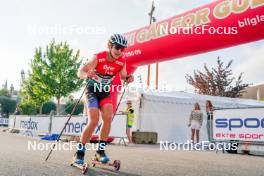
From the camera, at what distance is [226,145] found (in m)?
10.5

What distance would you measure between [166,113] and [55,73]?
20625 mm

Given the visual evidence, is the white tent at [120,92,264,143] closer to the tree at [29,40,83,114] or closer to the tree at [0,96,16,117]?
the tree at [29,40,83,114]

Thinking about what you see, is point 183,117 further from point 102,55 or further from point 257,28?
point 102,55

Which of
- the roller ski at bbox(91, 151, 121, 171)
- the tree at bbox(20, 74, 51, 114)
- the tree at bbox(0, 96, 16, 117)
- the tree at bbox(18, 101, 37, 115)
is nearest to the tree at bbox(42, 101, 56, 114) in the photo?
the tree at bbox(18, 101, 37, 115)

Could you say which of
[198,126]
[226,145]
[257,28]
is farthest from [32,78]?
[257,28]

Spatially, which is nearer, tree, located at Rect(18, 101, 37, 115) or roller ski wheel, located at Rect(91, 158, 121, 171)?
roller ski wheel, located at Rect(91, 158, 121, 171)

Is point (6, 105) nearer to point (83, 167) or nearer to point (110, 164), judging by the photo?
point (110, 164)

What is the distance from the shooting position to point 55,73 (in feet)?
111

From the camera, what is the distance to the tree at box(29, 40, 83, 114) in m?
33.4

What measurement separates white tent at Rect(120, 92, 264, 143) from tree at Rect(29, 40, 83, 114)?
61.1 ft

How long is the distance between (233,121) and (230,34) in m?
3.23
